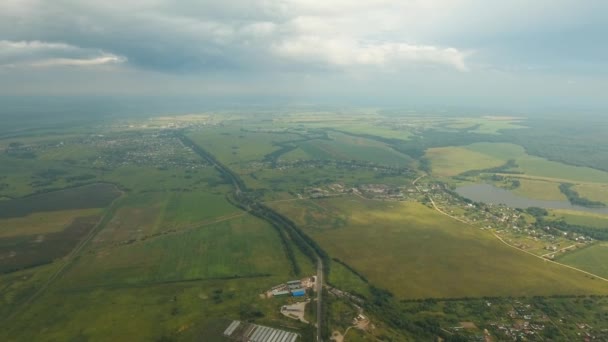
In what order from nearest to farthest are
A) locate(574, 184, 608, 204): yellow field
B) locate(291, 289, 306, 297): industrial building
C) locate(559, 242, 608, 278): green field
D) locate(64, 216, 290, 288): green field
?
locate(291, 289, 306, 297): industrial building → locate(64, 216, 290, 288): green field → locate(559, 242, 608, 278): green field → locate(574, 184, 608, 204): yellow field

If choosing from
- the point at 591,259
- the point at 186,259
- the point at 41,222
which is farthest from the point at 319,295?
the point at 41,222

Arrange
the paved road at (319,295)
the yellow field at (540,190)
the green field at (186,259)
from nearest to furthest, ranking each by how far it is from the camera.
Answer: the paved road at (319,295), the green field at (186,259), the yellow field at (540,190)

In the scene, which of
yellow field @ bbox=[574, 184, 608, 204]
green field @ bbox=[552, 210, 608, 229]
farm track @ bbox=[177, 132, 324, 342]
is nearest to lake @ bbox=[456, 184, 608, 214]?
green field @ bbox=[552, 210, 608, 229]

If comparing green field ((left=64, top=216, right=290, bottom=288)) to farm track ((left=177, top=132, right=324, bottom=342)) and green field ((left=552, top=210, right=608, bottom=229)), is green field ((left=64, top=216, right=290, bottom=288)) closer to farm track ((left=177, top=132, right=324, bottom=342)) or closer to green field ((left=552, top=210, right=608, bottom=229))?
farm track ((left=177, top=132, right=324, bottom=342))

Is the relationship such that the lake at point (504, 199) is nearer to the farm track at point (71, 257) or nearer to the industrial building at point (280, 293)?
the industrial building at point (280, 293)

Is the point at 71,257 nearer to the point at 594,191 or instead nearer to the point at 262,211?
the point at 262,211

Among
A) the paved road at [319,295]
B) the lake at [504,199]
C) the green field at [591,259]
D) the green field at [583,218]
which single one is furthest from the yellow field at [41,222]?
the green field at [583,218]
